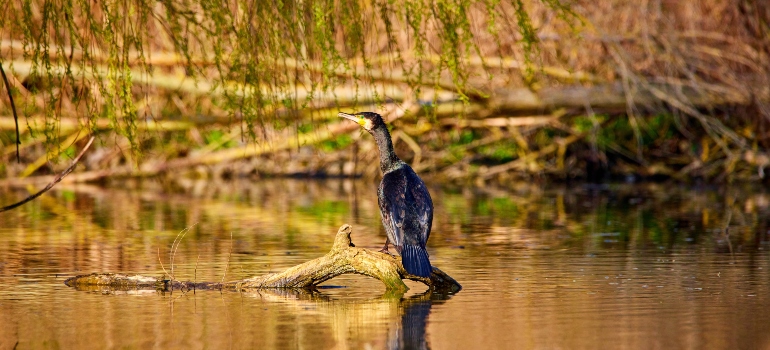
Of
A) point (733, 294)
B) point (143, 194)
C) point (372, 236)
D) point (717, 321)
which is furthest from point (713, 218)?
point (143, 194)

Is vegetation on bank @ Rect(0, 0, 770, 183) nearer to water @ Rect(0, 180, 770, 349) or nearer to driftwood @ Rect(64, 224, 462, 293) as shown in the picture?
water @ Rect(0, 180, 770, 349)

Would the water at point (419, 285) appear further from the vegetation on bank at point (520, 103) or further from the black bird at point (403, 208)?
the vegetation on bank at point (520, 103)

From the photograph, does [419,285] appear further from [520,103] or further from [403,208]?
[520,103]

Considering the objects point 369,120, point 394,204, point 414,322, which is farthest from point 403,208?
point 414,322

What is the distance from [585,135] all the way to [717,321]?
12.9 metres

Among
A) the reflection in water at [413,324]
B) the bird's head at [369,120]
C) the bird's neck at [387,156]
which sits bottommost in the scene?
the reflection in water at [413,324]

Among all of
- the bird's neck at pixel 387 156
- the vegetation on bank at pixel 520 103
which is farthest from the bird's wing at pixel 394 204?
the vegetation on bank at pixel 520 103

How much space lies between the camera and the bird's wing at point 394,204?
7449 mm

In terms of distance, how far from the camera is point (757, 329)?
6129 millimetres

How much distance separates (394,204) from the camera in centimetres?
761

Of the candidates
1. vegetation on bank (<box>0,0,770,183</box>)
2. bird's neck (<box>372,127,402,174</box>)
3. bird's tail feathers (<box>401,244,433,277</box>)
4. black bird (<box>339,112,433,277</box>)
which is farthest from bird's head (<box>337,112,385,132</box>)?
bird's tail feathers (<box>401,244,433,277</box>)

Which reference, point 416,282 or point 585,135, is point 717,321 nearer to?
point 416,282

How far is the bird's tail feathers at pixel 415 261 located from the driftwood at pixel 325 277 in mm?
110

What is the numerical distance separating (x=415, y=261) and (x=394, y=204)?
528 millimetres
